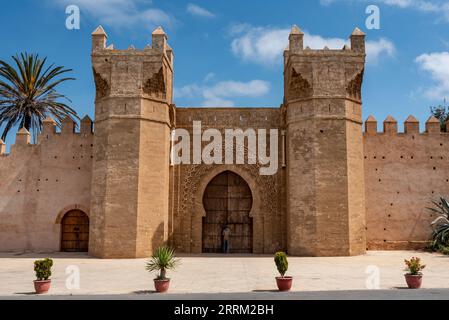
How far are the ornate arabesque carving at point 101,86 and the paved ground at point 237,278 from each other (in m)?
6.59

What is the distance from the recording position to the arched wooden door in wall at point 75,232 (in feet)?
64.3

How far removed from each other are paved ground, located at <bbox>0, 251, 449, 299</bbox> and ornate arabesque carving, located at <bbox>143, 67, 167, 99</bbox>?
6689 mm

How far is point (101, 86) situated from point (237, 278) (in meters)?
10.8

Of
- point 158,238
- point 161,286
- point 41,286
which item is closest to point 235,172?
point 158,238

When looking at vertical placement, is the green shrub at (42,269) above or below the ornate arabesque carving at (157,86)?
below

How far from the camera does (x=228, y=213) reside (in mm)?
19344

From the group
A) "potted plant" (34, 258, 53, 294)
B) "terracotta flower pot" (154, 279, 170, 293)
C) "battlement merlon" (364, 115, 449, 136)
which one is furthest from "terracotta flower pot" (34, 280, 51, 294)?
"battlement merlon" (364, 115, 449, 136)

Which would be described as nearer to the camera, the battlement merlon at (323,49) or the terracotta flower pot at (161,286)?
the terracotta flower pot at (161,286)

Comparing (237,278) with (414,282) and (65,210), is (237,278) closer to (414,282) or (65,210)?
(414,282)

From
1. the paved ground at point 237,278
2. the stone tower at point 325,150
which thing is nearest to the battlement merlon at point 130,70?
the stone tower at point 325,150

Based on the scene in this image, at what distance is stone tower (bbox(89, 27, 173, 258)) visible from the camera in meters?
17.4

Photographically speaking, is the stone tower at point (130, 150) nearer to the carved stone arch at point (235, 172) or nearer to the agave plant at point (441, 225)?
the carved stone arch at point (235, 172)

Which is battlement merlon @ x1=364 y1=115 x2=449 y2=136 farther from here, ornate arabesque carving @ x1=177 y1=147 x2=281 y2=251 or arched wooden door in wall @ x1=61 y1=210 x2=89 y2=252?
arched wooden door in wall @ x1=61 y1=210 x2=89 y2=252
